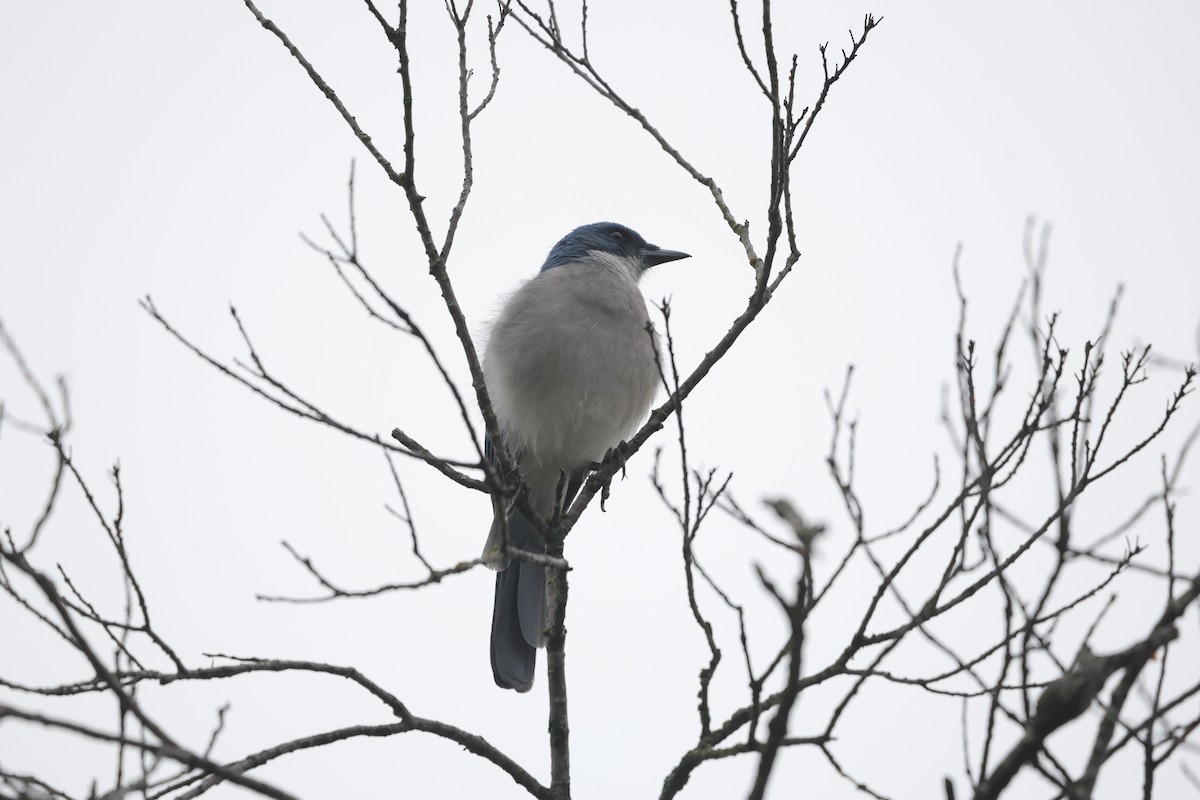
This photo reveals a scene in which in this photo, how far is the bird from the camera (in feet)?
18.0

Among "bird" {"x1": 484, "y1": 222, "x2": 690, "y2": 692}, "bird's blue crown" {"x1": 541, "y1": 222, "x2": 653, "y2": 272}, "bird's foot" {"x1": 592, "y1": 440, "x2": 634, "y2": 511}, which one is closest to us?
"bird's foot" {"x1": 592, "y1": 440, "x2": 634, "y2": 511}

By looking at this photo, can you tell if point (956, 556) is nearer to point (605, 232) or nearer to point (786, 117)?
point (786, 117)

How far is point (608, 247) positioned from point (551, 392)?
1500 millimetres

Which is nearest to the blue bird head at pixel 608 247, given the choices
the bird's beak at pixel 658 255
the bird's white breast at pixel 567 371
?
the bird's beak at pixel 658 255

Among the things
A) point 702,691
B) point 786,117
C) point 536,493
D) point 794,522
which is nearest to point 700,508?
point 702,691

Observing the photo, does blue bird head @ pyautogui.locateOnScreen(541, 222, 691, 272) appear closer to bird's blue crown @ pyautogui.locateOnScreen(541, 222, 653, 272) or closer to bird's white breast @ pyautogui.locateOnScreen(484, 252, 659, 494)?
bird's blue crown @ pyautogui.locateOnScreen(541, 222, 653, 272)

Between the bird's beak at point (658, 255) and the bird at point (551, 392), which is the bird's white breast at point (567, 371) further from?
the bird's beak at point (658, 255)

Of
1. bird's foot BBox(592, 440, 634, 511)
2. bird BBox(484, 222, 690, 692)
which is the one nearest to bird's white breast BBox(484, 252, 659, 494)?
bird BBox(484, 222, 690, 692)

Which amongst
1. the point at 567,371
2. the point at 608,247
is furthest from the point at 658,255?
the point at 567,371

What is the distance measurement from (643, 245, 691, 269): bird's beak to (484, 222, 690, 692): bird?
3.13ft

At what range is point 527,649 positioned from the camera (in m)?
5.41

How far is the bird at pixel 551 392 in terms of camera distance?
18.0 ft

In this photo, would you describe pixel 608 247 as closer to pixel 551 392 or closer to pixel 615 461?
pixel 551 392

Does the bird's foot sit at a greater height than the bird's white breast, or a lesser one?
lesser
